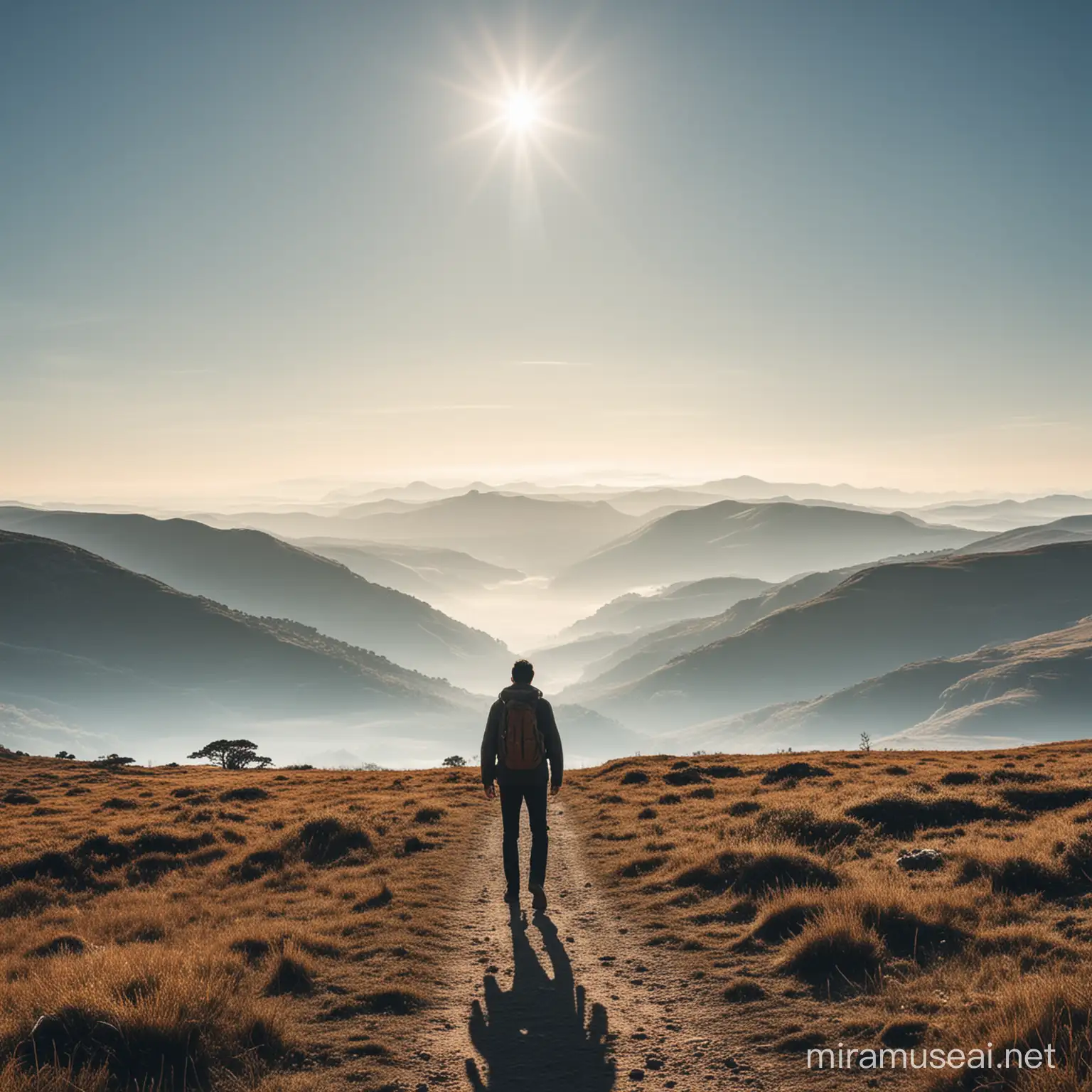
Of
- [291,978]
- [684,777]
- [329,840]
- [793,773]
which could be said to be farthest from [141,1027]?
[684,777]

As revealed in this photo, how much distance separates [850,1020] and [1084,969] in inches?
109

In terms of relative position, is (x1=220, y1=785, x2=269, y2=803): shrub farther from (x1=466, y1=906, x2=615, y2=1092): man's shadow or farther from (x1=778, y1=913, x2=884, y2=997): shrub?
(x1=778, y1=913, x2=884, y2=997): shrub

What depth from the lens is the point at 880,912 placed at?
9.96 m

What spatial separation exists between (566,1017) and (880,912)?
4.53 meters

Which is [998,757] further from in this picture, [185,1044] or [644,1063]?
[185,1044]

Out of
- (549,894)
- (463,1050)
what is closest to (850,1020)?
(463,1050)

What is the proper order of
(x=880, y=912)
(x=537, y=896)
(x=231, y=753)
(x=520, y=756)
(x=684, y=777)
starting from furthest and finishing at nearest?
1. (x=231, y=753)
2. (x=684, y=777)
3. (x=537, y=896)
4. (x=520, y=756)
5. (x=880, y=912)

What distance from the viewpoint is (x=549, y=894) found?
14.3m

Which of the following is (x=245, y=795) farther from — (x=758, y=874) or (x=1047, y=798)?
(x=1047, y=798)

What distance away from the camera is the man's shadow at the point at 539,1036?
7.00 m

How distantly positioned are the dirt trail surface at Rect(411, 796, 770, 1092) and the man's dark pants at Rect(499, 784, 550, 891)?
703mm

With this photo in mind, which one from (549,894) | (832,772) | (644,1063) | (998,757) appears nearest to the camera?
(644,1063)

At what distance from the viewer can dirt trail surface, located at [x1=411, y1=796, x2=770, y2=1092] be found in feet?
23.2

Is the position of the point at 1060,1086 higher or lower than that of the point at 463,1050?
higher
